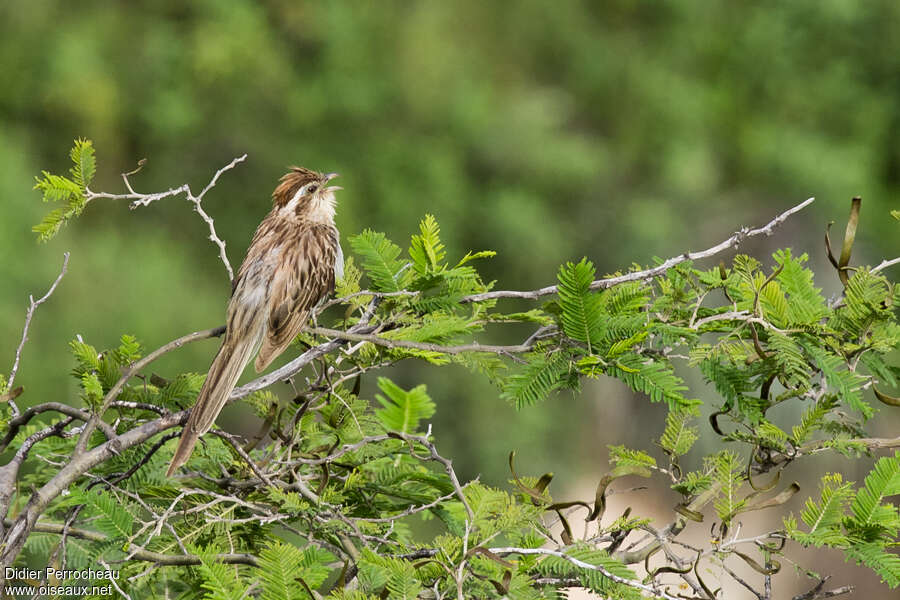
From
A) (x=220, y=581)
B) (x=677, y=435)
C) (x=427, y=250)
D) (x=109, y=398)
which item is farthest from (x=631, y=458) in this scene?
(x=109, y=398)

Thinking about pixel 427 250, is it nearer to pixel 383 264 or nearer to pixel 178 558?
pixel 383 264

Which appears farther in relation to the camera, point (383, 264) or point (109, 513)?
point (383, 264)

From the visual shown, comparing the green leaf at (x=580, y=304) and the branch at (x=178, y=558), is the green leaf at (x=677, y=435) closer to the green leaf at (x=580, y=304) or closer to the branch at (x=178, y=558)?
the green leaf at (x=580, y=304)

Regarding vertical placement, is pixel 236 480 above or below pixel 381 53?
below

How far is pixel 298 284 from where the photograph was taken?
5.82 feet

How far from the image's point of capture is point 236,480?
1262 millimetres

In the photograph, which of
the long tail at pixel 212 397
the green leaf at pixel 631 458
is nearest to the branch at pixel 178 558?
the long tail at pixel 212 397

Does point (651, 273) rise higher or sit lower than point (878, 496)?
higher

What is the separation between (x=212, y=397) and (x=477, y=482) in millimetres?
371

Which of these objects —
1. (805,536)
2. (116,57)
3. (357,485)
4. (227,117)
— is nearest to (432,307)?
(357,485)

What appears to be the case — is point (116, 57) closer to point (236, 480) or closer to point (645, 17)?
point (645, 17)

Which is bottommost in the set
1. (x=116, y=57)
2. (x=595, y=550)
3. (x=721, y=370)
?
(x=595, y=550)

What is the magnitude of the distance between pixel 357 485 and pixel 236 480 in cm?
16

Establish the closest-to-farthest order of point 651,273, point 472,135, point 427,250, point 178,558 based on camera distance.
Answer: point 178,558, point 651,273, point 427,250, point 472,135
